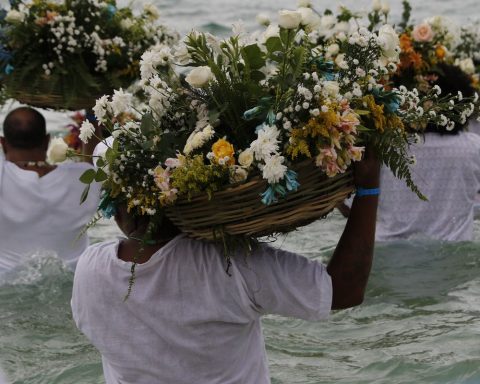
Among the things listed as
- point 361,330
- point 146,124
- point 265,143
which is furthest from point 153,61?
point 361,330

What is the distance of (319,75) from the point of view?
297 cm

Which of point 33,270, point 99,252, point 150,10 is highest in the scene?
point 150,10

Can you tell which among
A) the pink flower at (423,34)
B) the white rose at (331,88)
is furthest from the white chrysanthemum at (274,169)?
the pink flower at (423,34)

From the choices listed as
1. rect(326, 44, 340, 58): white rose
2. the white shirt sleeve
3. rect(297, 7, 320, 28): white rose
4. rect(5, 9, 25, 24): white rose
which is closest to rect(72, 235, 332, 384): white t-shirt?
the white shirt sleeve

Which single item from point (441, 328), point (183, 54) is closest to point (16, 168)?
point (441, 328)

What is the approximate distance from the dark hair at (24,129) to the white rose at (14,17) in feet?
1.72

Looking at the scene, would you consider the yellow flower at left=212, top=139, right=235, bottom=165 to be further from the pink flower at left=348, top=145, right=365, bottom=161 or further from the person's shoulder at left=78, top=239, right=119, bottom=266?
the person's shoulder at left=78, top=239, right=119, bottom=266

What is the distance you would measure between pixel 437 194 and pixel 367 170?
3.49m

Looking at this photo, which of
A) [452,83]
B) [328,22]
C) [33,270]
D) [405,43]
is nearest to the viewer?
[33,270]

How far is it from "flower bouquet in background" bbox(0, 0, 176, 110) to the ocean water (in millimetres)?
632

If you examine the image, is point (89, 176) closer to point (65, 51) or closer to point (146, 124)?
point (146, 124)

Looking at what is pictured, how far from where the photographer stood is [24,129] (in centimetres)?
594

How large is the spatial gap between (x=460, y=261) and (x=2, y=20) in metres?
3.24

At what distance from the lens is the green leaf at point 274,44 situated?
3010 millimetres
